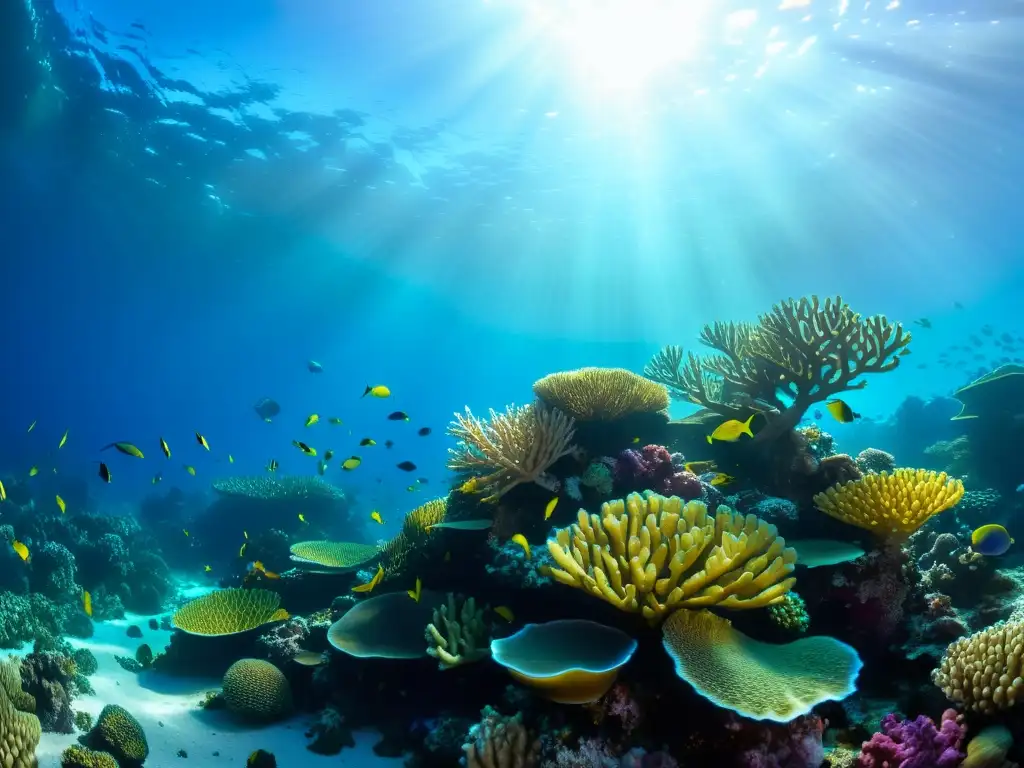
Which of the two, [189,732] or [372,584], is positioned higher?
[372,584]

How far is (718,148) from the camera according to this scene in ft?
81.9

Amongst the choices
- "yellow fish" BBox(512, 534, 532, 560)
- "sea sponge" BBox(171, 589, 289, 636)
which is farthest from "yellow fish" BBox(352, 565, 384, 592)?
"yellow fish" BBox(512, 534, 532, 560)

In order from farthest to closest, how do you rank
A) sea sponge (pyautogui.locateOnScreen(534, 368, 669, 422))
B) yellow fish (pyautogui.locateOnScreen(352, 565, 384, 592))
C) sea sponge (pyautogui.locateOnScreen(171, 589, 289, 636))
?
sea sponge (pyautogui.locateOnScreen(171, 589, 289, 636))
sea sponge (pyautogui.locateOnScreen(534, 368, 669, 422))
yellow fish (pyautogui.locateOnScreen(352, 565, 384, 592))

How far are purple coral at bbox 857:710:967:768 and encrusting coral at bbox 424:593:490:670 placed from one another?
2807 millimetres

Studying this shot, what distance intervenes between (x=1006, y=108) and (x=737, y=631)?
27131mm

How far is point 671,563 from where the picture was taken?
3.42 m

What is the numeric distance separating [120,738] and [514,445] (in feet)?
15.1

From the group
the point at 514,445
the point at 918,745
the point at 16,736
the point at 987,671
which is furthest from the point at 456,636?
the point at 987,671

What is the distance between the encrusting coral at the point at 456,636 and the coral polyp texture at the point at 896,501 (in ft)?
12.1

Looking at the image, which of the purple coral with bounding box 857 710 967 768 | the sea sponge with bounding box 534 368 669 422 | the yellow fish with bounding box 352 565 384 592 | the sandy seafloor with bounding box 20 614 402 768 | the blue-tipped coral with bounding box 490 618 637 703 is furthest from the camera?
the sea sponge with bounding box 534 368 669 422

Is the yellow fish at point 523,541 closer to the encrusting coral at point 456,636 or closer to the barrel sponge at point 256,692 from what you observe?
the encrusting coral at point 456,636

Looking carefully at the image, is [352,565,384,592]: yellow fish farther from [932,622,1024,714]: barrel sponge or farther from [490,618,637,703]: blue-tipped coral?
[932,622,1024,714]: barrel sponge

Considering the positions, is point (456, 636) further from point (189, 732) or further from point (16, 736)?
point (16, 736)

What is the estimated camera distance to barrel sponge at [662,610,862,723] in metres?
3.07
